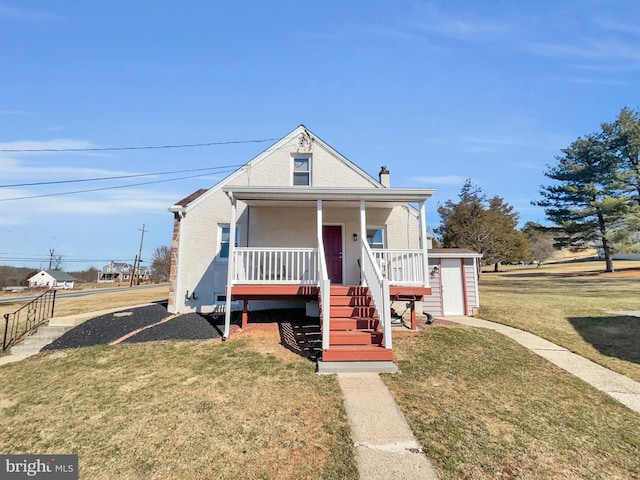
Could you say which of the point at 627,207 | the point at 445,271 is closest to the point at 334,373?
the point at 445,271

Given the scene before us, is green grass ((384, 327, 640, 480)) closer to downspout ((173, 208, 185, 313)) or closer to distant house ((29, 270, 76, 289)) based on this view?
downspout ((173, 208, 185, 313))

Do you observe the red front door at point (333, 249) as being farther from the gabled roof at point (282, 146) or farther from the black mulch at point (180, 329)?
the gabled roof at point (282, 146)

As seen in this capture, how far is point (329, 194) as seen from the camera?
8.68 metres

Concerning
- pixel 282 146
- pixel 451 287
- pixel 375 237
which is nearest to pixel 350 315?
pixel 375 237

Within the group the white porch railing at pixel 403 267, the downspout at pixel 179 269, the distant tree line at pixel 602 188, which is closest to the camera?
the white porch railing at pixel 403 267

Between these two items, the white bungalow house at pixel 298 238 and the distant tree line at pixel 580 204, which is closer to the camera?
the white bungalow house at pixel 298 238

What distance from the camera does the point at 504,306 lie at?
1235 cm

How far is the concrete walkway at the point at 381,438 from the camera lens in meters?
3.01

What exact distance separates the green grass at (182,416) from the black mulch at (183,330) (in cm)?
121

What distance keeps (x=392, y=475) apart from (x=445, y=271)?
9865 millimetres

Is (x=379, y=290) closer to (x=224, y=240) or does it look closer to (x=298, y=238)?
(x=298, y=238)

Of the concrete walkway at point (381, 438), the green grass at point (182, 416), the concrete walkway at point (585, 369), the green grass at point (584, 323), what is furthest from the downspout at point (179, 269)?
the green grass at point (584, 323)

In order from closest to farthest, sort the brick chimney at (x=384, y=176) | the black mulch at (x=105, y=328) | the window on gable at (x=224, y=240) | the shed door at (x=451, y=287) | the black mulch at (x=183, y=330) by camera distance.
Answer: the black mulch at (x=105, y=328), the black mulch at (x=183, y=330), the window on gable at (x=224, y=240), the shed door at (x=451, y=287), the brick chimney at (x=384, y=176)

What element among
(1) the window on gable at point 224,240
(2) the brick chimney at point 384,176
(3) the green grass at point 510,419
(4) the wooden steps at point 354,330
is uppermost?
(2) the brick chimney at point 384,176
